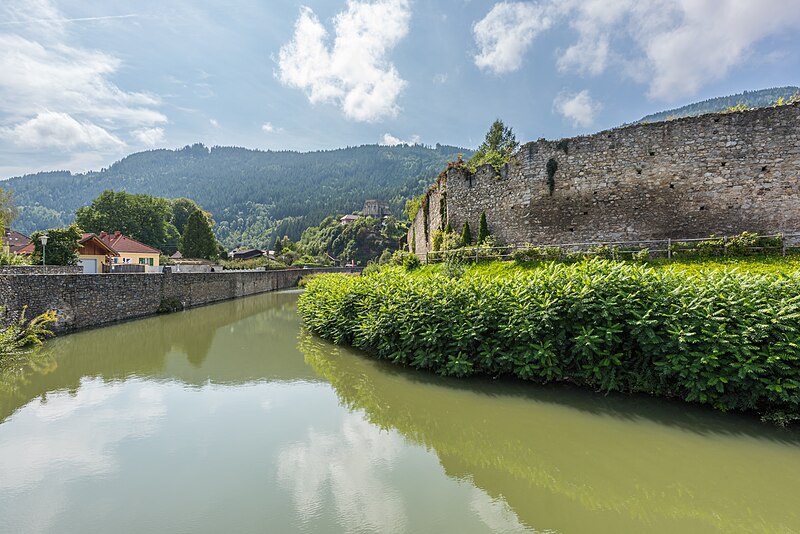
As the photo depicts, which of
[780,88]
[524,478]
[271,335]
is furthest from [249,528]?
[780,88]

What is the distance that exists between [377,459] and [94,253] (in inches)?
1468

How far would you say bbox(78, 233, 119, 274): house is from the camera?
30.8 meters

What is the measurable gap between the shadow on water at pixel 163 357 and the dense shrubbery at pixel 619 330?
3754 mm

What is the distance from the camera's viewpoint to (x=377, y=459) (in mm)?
6449

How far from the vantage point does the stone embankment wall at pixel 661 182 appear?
49.4ft

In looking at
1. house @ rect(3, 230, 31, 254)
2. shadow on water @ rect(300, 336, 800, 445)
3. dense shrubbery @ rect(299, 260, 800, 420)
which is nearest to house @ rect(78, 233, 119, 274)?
house @ rect(3, 230, 31, 254)

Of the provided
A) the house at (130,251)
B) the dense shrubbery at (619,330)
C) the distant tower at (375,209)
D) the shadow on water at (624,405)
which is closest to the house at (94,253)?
the house at (130,251)

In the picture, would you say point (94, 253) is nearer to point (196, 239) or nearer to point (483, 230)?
point (196, 239)

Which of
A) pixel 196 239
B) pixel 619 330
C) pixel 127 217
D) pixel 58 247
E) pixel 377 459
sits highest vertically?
pixel 127 217

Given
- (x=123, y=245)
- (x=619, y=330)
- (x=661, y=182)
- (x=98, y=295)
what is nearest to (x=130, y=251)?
(x=123, y=245)

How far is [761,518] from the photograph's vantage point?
483 centimetres

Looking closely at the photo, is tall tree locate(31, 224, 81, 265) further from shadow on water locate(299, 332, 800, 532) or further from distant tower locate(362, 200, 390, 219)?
distant tower locate(362, 200, 390, 219)

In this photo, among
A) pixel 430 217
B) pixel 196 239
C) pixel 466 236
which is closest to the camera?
pixel 466 236

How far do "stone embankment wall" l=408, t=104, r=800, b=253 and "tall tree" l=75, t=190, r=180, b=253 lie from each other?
54583mm
